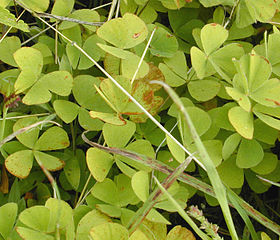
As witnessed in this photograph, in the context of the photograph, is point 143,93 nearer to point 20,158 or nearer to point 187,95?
point 187,95

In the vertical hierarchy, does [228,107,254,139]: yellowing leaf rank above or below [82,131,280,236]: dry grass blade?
above

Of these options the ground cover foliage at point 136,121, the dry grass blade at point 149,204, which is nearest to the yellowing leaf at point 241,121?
the ground cover foliage at point 136,121

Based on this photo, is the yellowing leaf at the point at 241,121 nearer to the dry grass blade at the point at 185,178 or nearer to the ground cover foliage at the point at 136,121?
the ground cover foliage at the point at 136,121

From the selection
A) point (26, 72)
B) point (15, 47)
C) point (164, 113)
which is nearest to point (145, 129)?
point (164, 113)

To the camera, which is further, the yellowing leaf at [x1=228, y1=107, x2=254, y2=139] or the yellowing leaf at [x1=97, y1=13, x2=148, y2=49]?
the yellowing leaf at [x1=97, y1=13, x2=148, y2=49]

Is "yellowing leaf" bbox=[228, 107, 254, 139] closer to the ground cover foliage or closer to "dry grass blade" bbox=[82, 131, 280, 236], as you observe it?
the ground cover foliage

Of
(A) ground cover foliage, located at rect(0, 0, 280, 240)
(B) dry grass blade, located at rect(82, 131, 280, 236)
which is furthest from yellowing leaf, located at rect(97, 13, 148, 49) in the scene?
(B) dry grass blade, located at rect(82, 131, 280, 236)

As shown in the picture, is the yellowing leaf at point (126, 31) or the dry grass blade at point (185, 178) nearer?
the dry grass blade at point (185, 178)

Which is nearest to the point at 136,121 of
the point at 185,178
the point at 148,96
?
the point at 148,96

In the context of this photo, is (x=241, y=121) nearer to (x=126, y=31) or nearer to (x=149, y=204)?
(x=149, y=204)
